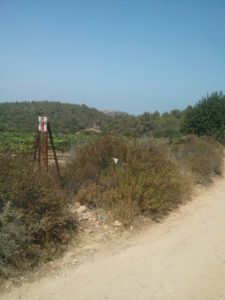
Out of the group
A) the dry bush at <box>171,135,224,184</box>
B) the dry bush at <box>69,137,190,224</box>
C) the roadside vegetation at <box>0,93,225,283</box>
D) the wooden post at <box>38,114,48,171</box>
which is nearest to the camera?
the roadside vegetation at <box>0,93,225,283</box>

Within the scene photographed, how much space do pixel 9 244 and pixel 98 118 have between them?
3550 inches

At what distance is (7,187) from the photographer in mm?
6207

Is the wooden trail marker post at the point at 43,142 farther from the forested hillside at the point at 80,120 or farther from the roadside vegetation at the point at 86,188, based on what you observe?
the forested hillside at the point at 80,120

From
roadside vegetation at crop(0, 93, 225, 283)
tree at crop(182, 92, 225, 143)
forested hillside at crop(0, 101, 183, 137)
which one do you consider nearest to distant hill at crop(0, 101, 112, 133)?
forested hillside at crop(0, 101, 183, 137)

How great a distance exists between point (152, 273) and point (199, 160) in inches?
326

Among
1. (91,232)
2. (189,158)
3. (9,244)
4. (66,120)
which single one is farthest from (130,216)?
(66,120)

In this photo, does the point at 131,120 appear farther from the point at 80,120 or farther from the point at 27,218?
the point at 27,218

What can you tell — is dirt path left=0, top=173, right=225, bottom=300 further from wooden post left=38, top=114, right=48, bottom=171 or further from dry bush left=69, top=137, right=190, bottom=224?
wooden post left=38, top=114, right=48, bottom=171

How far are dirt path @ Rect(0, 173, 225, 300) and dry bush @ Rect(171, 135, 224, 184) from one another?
494 cm

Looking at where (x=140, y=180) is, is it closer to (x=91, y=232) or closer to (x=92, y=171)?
(x=92, y=171)

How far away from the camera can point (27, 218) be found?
19.9ft

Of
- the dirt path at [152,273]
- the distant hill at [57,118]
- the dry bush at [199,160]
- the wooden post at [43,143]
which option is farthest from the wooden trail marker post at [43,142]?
the distant hill at [57,118]

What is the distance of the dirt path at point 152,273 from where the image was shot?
5.01 m

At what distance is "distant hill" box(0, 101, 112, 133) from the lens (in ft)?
235
